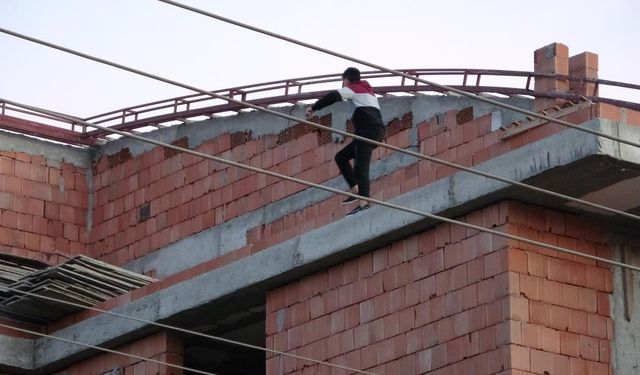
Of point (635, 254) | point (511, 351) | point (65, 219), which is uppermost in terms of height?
point (65, 219)

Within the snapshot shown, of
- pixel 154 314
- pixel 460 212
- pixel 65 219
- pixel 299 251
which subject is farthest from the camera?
pixel 65 219

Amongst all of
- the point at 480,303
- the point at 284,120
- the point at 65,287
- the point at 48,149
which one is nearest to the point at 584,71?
the point at 480,303

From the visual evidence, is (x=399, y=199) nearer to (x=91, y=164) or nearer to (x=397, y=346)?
(x=397, y=346)

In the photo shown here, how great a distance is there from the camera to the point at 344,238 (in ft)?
54.1

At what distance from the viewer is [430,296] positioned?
15.8 meters

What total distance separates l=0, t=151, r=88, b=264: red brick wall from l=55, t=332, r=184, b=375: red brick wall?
2.09 meters

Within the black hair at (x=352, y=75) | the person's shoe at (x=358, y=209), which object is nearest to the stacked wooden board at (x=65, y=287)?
the person's shoe at (x=358, y=209)

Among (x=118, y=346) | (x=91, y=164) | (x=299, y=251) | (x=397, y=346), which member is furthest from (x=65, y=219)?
(x=397, y=346)

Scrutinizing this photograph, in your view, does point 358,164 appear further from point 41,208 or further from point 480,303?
point 41,208

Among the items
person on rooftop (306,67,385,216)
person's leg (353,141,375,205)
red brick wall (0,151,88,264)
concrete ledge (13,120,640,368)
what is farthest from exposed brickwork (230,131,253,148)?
person's leg (353,141,375,205)

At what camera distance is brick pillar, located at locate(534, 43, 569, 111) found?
1574 centimetres

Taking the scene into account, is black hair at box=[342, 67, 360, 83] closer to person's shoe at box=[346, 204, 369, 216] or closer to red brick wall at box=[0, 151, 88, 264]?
person's shoe at box=[346, 204, 369, 216]

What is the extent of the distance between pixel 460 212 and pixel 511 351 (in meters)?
1.44

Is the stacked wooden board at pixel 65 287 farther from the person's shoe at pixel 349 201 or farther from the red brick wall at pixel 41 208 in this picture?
the person's shoe at pixel 349 201
